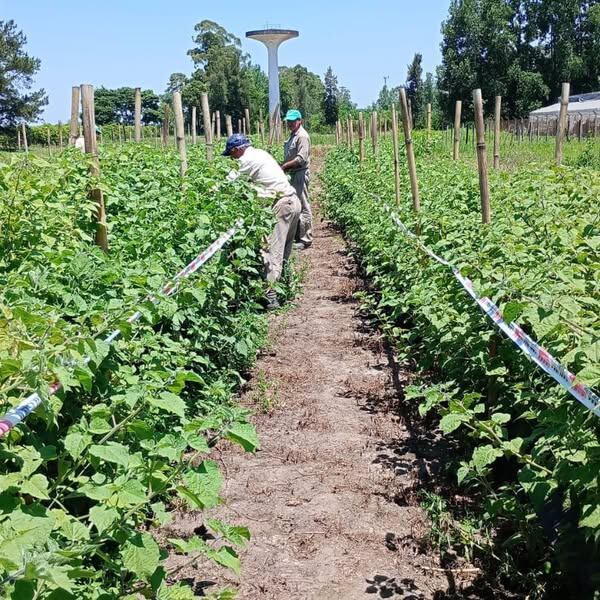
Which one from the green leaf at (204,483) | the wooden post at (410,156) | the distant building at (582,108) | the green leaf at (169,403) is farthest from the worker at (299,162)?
the distant building at (582,108)

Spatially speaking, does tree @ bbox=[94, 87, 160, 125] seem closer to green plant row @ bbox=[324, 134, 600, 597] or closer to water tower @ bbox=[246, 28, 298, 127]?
water tower @ bbox=[246, 28, 298, 127]

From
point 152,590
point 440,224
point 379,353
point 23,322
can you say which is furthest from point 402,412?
point 23,322

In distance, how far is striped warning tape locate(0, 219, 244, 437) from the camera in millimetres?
2088

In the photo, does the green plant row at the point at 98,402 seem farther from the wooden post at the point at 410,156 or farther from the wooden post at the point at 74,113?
the wooden post at the point at 74,113

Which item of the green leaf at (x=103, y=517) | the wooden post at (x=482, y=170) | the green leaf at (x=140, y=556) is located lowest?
the green leaf at (x=140, y=556)

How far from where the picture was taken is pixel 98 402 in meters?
3.05

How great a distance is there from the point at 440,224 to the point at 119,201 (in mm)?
2729

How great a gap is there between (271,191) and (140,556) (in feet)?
19.4

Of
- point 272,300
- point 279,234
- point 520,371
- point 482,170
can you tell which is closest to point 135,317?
point 520,371

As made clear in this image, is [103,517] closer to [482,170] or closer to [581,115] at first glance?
[482,170]

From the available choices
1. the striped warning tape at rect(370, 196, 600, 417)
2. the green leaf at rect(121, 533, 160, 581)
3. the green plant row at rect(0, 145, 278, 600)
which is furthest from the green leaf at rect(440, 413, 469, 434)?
the green leaf at rect(121, 533, 160, 581)

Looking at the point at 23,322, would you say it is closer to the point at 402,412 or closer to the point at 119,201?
the point at 402,412

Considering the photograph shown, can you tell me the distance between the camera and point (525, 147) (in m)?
31.3

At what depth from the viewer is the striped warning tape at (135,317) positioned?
6.85ft
